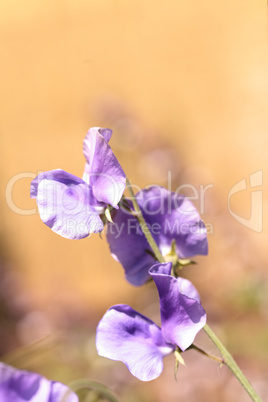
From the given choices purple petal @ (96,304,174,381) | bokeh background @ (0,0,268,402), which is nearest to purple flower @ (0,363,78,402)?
purple petal @ (96,304,174,381)

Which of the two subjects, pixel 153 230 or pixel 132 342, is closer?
pixel 132 342

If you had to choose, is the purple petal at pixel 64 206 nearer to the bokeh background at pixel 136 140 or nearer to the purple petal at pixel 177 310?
the purple petal at pixel 177 310

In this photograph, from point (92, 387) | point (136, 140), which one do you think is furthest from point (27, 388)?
point (136, 140)

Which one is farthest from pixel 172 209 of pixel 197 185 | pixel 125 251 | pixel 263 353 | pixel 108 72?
pixel 108 72

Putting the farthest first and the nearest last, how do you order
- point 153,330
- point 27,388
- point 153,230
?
point 153,230
point 153,330
point 27,388

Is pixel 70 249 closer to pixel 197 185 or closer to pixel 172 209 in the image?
pixel 197 185

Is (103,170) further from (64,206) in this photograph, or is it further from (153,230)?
(153,230)

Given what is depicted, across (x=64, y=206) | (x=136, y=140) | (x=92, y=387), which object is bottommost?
(x=92, y=387)
